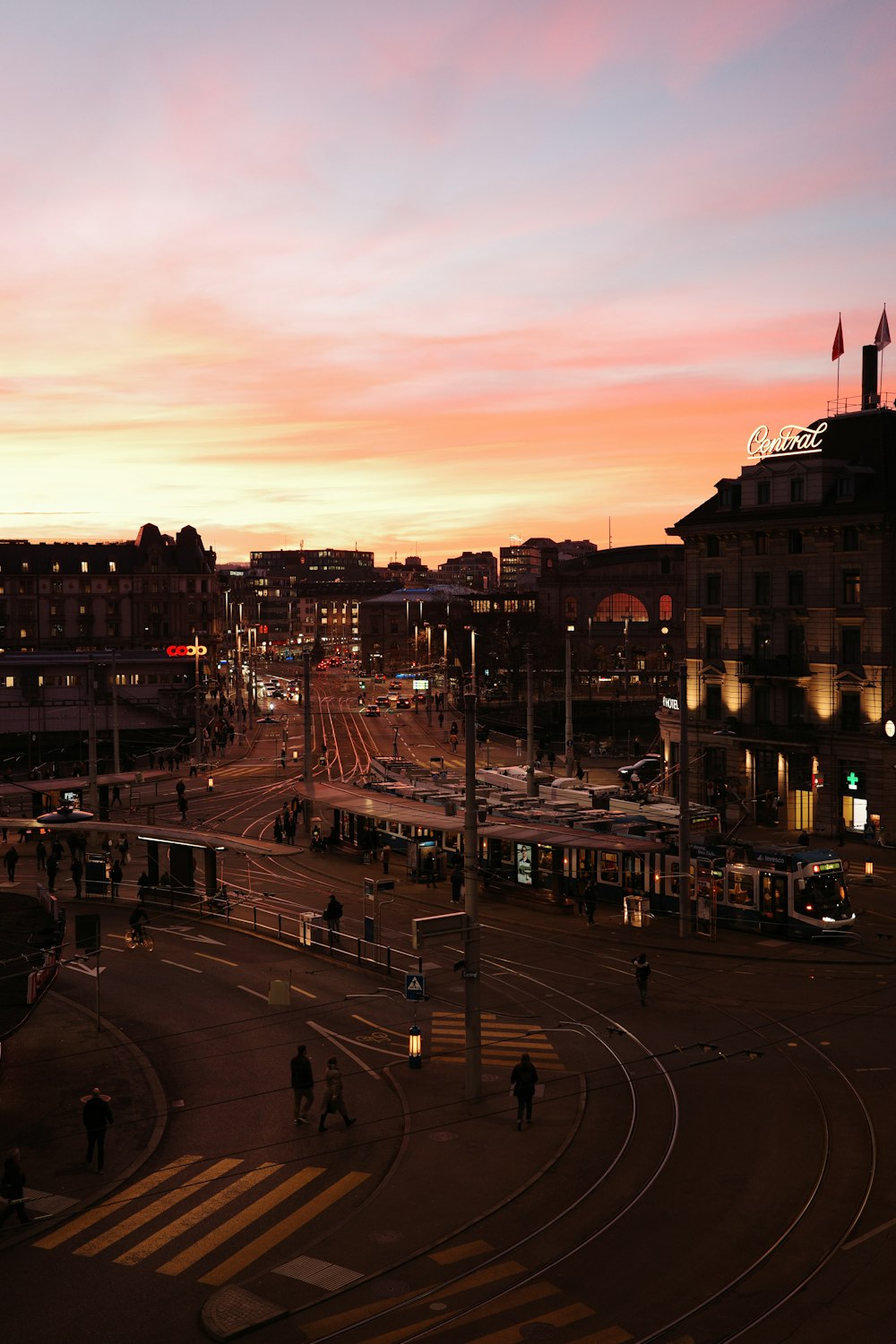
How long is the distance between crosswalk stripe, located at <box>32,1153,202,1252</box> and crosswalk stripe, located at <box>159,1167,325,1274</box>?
2127mm

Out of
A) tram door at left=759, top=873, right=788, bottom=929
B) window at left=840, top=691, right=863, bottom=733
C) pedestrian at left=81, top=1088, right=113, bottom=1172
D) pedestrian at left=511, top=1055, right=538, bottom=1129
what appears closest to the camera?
pedestrian at left=81, top=1088, right=113, bottom=1172

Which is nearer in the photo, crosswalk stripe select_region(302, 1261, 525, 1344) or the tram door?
crosswalk stripe select_region(302, 1261, 525, 1344)

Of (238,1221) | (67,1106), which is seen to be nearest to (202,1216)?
(238,1221)

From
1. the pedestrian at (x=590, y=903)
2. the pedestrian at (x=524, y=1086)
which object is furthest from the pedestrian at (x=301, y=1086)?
the pedestrian at (x=590, y=903)

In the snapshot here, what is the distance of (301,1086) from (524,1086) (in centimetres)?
459

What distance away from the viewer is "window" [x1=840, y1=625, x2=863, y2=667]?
65438 millimetres

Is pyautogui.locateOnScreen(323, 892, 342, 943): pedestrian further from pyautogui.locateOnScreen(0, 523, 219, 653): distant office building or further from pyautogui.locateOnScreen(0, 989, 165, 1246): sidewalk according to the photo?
pyautogui.locateOnScreen(0, 523, 219, 653): distant office building

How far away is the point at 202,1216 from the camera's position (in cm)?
2156

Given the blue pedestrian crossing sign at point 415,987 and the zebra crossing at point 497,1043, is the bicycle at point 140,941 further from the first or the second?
the blue pedestrian crossing sign at point 415,987

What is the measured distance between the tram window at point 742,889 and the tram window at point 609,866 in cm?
539

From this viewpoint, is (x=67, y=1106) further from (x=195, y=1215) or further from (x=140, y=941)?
(x=140, y=941)

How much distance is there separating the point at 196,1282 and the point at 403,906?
1128 inches

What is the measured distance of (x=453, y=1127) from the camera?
25.4m

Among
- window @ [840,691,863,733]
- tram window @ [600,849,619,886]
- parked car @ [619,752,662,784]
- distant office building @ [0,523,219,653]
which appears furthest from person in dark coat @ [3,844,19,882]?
distant office building @ [0,523,219,653]
